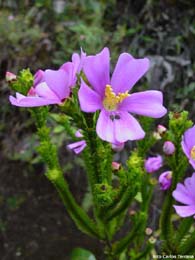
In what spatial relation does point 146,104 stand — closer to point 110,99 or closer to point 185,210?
point 110,99

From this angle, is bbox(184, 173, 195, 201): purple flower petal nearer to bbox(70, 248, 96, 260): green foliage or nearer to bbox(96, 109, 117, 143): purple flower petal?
bbox(96, 109, 117, 143): purple flower petal

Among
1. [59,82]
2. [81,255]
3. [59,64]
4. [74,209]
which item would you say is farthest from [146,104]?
[59,64]

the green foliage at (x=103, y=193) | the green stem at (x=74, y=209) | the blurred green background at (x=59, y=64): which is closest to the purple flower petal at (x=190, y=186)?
the green foliage at (x=103, y=193)

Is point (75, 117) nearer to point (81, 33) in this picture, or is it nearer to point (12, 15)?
point (81, 33)

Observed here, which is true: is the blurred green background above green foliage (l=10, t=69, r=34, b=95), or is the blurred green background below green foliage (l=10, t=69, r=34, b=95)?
below

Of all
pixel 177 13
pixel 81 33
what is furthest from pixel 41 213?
pixel 177 13

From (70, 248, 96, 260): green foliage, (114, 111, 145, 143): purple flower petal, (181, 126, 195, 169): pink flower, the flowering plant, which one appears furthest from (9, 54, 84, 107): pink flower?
(70, 248, 96, 260): green foliage

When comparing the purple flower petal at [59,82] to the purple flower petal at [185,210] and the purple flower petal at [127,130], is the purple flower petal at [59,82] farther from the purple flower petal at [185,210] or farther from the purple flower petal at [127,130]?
the purple flower petal at [185,210]

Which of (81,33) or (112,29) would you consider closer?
(81,33)
